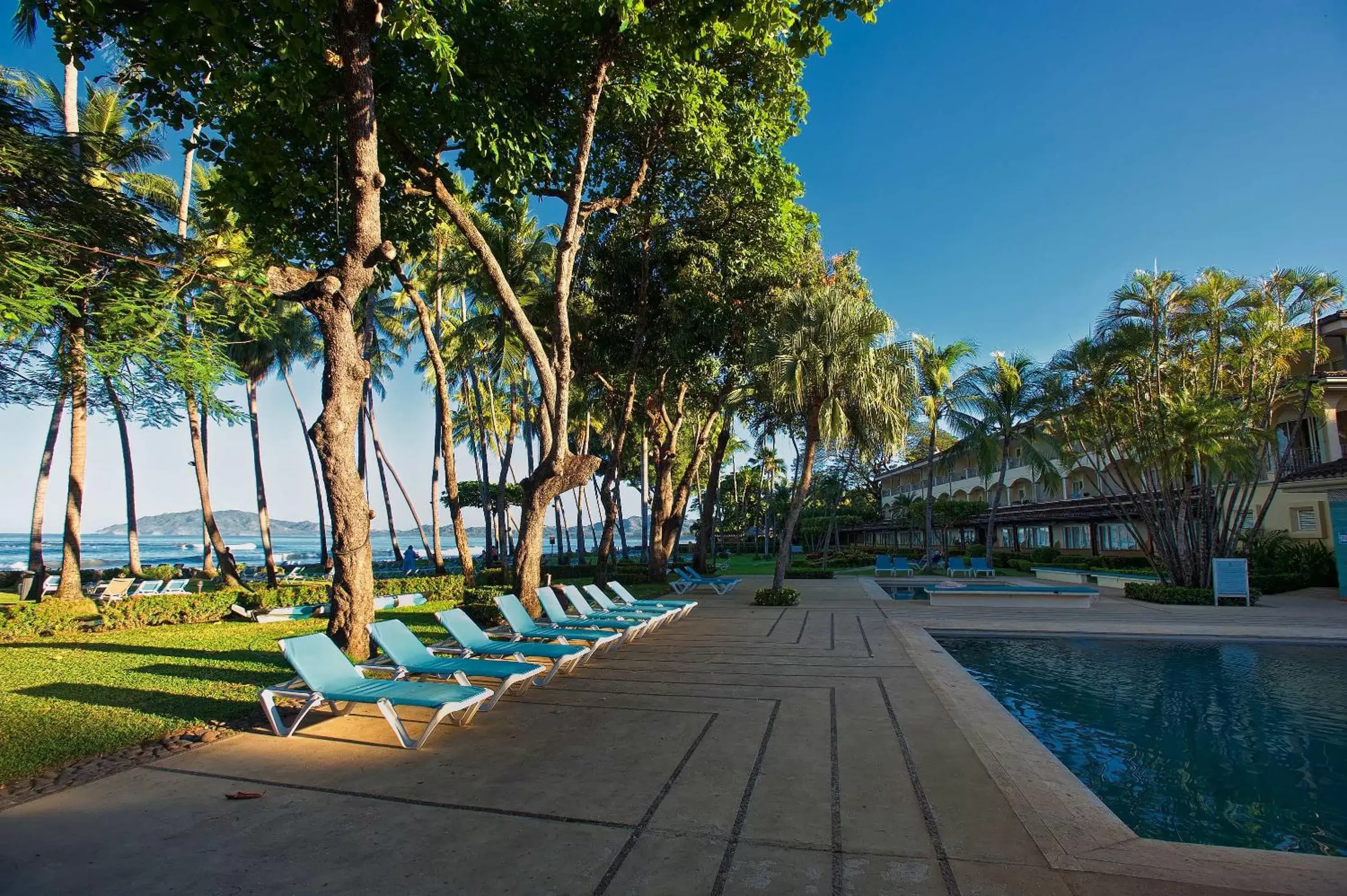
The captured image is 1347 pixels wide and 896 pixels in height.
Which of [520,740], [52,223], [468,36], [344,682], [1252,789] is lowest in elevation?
[1252,789]

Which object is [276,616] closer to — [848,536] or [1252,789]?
[1252,789]

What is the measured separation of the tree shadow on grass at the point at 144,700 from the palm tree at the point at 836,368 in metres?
11.4

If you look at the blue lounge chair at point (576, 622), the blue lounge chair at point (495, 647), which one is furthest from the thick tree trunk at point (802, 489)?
the blue lounge chair at point (495, 647)

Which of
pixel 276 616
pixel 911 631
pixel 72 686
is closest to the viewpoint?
pixel 72 686

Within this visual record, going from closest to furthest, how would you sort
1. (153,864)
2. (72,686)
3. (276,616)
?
(153,864), (72,686), (276,616)

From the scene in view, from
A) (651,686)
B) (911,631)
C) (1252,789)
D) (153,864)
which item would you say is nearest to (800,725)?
(651,686)

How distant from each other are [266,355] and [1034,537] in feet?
142

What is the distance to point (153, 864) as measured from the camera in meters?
3.34

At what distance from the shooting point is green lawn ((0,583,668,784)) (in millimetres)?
5234

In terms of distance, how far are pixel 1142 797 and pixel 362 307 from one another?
25.6 m

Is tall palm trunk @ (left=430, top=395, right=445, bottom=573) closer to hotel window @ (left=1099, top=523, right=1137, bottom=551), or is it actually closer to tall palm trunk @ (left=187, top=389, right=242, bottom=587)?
tall palm trunk @ (left=187, top=389, right=242, bottom=587)

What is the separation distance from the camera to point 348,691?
5.37m

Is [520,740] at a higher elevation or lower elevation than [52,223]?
lower

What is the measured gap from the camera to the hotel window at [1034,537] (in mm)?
40688
